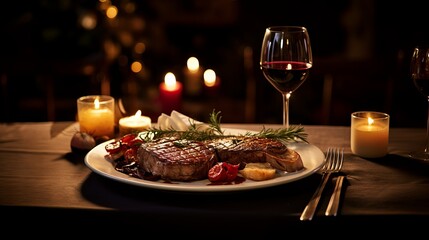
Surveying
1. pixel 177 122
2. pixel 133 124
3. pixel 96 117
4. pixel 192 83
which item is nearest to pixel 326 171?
pixel 177 122

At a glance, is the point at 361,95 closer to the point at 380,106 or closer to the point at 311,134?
the point at 380,106

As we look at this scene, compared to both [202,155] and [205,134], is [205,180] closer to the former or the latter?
[202,155]

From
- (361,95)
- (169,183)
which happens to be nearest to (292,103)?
(361,95)

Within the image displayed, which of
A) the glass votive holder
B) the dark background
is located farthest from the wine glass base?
the dark background

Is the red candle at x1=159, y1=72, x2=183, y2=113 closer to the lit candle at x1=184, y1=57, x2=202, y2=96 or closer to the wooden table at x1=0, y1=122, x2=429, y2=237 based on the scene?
the wooden table at x1=0, y1=122, x2=429, y2=237

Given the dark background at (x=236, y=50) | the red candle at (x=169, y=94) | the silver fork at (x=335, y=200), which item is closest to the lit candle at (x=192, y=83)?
the dark background at (x=236, y=50)

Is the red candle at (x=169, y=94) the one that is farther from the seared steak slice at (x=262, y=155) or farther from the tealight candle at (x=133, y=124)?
the seared steak slice at (x=262, y=155)
